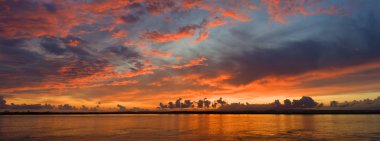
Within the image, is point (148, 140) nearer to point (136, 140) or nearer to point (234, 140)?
point (136, 140)

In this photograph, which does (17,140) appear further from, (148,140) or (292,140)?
(292,140)

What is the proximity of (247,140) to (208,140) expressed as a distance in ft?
20.6

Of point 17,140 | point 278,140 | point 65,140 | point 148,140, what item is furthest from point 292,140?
point 17,140

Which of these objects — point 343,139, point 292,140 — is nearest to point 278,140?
point 292,140

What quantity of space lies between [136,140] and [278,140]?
22.7 meters

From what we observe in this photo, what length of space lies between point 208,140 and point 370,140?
2480cm

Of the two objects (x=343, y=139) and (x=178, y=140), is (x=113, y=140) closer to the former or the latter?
(x=178, y=140)

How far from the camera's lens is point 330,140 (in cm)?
5112

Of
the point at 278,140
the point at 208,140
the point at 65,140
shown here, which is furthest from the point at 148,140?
the point at 278,140

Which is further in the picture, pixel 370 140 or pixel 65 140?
pixel 65 140

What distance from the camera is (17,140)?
51969mm

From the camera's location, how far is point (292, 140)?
50656mm

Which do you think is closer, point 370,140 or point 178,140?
point 370,140

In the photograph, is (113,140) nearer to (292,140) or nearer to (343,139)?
(292,140)
